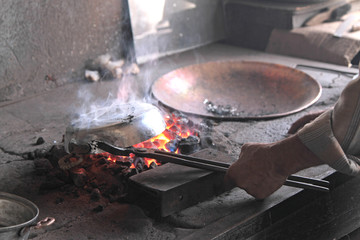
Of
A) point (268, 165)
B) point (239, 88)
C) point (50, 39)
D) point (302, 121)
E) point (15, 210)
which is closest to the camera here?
point (15, 210)

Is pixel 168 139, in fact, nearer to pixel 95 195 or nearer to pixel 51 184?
pixel 95 195

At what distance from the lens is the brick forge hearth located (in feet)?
7.57

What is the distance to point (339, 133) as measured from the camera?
7.36ft

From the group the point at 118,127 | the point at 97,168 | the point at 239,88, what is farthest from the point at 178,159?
the point at 239,88

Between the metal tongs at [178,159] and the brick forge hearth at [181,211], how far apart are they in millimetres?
166

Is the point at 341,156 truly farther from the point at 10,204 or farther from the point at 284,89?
the point at 284,89

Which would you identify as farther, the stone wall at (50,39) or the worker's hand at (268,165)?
the stone wall at (50,39)

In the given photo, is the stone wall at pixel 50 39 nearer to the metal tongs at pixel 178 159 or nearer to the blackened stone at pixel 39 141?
the blackened stone at pixel 39 141

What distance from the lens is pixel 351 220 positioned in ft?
9.97

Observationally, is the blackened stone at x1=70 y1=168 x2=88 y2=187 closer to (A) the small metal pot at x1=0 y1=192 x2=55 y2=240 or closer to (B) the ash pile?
(B) the ash pile

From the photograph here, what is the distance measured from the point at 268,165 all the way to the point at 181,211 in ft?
1.72

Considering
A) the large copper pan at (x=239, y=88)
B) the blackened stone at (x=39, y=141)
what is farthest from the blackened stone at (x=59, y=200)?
the large copper pan at (x=239, y=88)

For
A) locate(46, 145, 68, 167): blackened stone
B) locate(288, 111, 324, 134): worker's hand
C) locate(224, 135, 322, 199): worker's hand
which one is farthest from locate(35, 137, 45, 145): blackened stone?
locate(288, 111, 324, 134): worker's hand

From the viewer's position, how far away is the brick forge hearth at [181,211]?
231 centimetres
